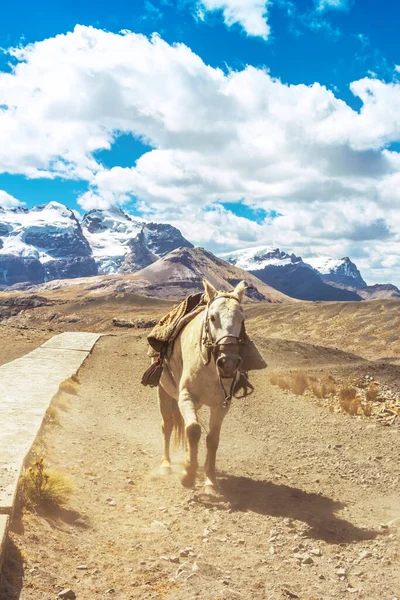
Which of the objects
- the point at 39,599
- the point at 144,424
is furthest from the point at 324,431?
the point at 39,599

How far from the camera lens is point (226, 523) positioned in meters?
5.88

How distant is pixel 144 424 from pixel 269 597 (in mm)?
8735

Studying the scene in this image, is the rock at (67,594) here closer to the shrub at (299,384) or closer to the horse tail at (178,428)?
the horse tail at (178,428)

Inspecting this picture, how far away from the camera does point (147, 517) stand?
6020mm

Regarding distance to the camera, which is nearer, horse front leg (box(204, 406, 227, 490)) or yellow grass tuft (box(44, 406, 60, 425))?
horse front leg (box(204, 406, 227, 490))

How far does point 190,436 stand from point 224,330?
170 cm

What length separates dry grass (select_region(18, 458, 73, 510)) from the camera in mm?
5375

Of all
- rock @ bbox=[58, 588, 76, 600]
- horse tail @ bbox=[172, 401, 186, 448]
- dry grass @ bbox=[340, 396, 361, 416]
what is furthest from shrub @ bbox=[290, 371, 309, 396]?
rock @ bbox=[58, 588, 76, 600]

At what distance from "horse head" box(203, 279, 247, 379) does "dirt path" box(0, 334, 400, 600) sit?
2047 millimetres

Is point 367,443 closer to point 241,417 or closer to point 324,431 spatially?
point 324,431

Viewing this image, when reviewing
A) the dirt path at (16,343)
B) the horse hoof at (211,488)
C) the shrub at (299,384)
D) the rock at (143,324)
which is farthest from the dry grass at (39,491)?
the rock at (143,324)

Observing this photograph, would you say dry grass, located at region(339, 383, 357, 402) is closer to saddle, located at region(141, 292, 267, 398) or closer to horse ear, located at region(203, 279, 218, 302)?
saddle, located at region(141, 292, 267, 398)

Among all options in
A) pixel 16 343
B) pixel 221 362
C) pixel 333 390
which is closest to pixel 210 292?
pixel 221 362

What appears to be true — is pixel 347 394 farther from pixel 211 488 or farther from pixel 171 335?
pixel 211 488
